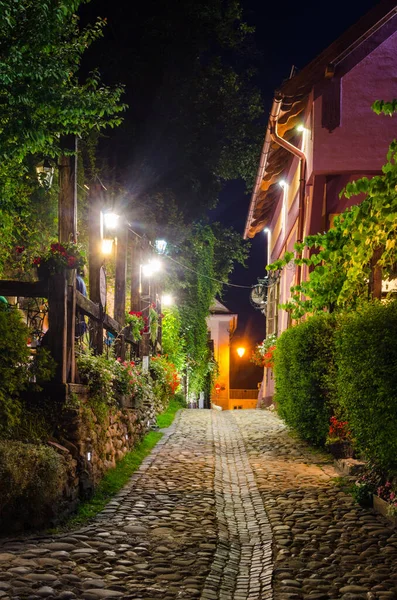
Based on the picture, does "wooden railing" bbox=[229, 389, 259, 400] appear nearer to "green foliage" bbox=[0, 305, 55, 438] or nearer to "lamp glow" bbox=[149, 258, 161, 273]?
"lamp glow" bbox=[149, 258, 161, 273]

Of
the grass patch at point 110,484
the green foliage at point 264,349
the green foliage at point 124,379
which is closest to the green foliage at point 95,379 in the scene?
the grass patch at point 110,484

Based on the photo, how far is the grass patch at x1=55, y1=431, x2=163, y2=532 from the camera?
7112mm

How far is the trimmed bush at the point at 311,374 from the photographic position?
1143 centimetres

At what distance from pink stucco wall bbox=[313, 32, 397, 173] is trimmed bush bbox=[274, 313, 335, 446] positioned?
378 cm

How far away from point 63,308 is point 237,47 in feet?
73.1

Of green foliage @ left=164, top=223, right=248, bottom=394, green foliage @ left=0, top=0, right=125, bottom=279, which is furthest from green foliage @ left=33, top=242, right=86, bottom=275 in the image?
green foliage @ left=164, top=223, right=248, bottom=394

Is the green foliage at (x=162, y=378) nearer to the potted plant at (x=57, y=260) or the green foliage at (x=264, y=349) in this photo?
the green foliage at (x=264, y=349)

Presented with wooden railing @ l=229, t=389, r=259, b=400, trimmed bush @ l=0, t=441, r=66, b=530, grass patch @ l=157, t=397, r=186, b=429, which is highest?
trimmed bush @ l=0, t=441, r=66, b=530

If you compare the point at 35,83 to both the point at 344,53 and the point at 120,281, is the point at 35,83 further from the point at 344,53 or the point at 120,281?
the point at 344,53

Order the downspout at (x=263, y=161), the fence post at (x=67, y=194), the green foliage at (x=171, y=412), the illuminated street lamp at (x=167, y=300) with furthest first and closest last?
the illuminated street lamp at (x=167, y=300) → the green foliage at (x=171, y=412) → the downspout at (x=263, y=161) → the fence post at (x=67, y=194)

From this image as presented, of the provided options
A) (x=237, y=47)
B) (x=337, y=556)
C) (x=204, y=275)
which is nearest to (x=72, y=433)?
(x=337, y=556)

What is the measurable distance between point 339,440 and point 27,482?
588cm

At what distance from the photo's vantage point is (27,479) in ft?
20.8

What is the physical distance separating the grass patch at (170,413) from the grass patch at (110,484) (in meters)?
3.91
